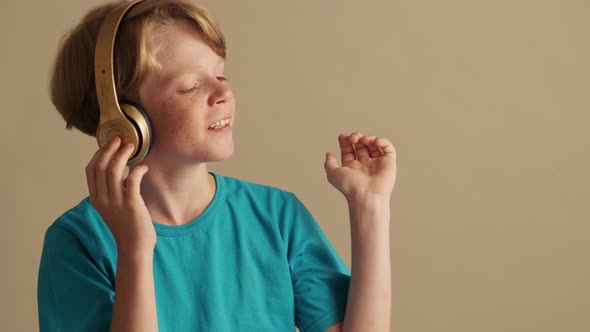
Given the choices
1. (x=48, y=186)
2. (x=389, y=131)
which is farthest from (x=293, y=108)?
(x=48, y=186)

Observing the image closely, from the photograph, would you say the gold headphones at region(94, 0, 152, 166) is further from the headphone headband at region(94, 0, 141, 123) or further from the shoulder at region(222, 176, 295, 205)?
the shoulder at region(222, 176, 295, 205)

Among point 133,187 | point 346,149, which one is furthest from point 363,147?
point 133,187

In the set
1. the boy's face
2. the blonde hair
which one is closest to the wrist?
the boy's face

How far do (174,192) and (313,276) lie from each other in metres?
0.29

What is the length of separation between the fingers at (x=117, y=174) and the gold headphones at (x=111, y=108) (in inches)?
1.2

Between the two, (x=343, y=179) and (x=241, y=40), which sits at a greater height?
(x=241, y=40)

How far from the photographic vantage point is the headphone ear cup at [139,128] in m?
1.31

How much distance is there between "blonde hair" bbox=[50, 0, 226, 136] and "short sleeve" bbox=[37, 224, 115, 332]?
23 centimetres

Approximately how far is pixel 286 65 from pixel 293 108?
125 mm

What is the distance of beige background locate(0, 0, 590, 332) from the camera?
233cm

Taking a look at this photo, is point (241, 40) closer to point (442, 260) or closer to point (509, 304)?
point (442, 260)

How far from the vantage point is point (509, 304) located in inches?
97.7

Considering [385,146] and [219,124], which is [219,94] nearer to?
[219,124]

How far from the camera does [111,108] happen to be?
131 cm
